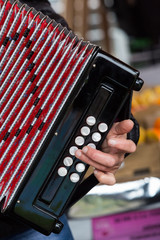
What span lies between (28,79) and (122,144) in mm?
312

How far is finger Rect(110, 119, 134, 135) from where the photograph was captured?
116 centimetres

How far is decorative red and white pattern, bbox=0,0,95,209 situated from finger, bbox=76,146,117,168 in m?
0.12

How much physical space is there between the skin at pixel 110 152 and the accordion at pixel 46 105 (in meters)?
0.03

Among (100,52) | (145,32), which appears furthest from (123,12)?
(100,52)

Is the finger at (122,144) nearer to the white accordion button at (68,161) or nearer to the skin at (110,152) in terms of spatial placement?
the skin at (110,152)

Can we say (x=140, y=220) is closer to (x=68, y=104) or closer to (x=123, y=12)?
(x=68, y=104)

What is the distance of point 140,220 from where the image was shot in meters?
1.89

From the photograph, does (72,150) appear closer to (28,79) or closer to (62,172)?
(62,172)

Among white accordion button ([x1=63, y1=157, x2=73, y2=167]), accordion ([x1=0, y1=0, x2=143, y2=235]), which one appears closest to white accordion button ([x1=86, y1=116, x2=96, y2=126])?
accordion ([x1=0, y1=0, x2=143, y2=235])

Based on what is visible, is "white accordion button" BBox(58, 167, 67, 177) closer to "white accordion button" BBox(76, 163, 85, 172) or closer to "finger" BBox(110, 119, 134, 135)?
"white accordion button" BBox(76, 163, 85, 172)

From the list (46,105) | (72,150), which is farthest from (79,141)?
(46,105)

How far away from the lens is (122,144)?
45.8 inches

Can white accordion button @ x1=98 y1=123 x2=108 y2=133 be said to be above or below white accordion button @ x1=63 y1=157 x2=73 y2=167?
above

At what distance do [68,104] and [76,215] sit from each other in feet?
2.68
